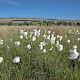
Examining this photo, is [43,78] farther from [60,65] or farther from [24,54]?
[24,54]

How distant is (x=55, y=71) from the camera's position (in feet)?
6.35

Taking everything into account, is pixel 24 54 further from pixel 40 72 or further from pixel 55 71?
pixel 55 71

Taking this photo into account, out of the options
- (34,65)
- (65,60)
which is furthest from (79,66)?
(34,65)

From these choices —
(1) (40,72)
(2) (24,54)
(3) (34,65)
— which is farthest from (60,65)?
(2) (24,54)

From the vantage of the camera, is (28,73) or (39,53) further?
(39,53)

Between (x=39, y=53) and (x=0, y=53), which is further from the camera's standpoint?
(x=0, y=53)

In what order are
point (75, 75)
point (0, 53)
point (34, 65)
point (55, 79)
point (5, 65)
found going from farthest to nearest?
point (0, 53) → point (34, 65) → point (5, 65) → point (55, 79) → point (75, 75)

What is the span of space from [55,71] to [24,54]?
90 centimetres

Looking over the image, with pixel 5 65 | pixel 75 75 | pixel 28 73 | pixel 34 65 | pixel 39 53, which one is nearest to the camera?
pixel 75 75

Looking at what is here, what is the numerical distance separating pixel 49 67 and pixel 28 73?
0.27 meters

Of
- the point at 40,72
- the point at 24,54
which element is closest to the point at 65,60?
the point at 40,72

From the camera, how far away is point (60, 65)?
203 centimetres

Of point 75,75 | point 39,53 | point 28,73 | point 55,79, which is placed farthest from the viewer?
point 39,53

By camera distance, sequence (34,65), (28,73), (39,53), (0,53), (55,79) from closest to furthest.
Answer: (55,79), (28,73), (34,65), (39,53), (0,53)
